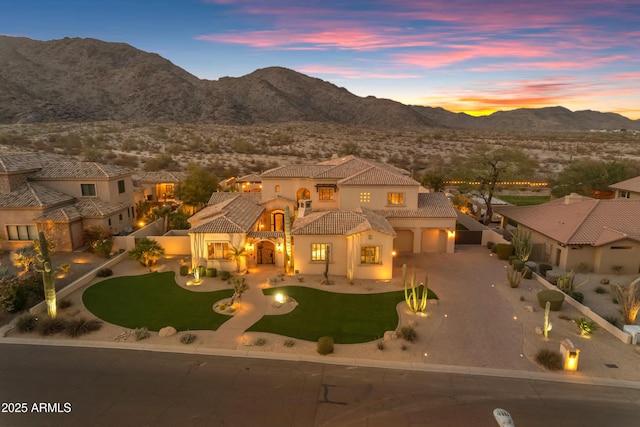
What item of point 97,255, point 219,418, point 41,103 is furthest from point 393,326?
point 41,103

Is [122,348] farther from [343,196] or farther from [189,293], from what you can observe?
[343,196]

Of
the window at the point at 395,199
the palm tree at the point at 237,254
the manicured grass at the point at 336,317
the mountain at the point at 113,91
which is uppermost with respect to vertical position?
the mountain at the point at 113,91

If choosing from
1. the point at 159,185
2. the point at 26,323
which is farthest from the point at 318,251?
the point at 159,185

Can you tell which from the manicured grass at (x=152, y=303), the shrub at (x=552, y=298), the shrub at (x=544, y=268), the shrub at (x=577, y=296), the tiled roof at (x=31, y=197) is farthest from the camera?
the tiled roof at (x=31, y=197)

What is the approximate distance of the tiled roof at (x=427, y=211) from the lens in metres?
31.1

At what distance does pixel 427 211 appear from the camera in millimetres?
31562

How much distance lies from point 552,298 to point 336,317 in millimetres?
11634

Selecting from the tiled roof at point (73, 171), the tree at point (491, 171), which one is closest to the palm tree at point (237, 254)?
the tiled roof at point (73, 171)

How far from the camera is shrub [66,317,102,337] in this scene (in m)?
18.6

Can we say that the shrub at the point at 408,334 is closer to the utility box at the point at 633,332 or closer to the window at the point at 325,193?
the utility box at the point at 633,332

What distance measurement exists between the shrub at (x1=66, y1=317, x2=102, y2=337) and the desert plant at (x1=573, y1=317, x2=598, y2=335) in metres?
23.2

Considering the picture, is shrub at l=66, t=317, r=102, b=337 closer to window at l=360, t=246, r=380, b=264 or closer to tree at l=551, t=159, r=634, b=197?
window at l=360, t=246, r=380, b=264

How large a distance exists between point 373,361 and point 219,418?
651 centimetres

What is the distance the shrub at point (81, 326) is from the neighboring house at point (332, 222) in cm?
842
